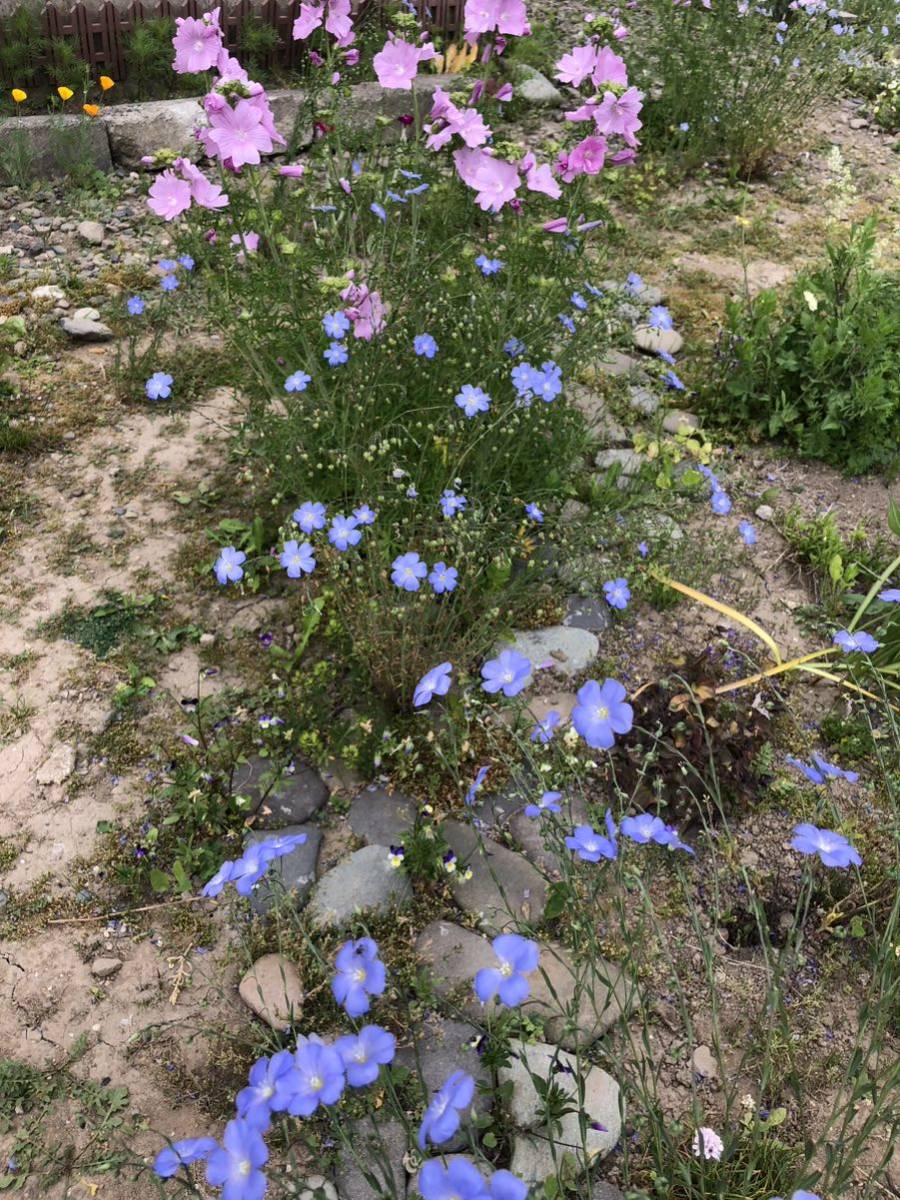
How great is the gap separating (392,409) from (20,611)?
137cm

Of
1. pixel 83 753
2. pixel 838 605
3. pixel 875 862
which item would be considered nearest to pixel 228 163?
pixel 83 753

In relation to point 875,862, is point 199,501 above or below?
above

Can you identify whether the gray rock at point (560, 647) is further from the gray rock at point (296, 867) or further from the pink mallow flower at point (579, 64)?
the pink mallow flower at point (579, 64)

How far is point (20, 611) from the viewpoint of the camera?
3025 mm

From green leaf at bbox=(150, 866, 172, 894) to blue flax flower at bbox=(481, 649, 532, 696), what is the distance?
106 centimetres

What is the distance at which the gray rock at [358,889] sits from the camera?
7.55 ft

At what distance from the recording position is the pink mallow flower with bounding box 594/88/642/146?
2738 millimetres

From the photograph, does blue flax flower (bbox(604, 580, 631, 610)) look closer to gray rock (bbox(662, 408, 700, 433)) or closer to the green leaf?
gray rock (bbox(662, 408, 700, 433))

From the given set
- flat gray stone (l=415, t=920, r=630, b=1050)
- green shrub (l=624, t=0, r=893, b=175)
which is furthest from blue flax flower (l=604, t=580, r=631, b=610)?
green shrub (l=624, t=0, r=893, b=175)

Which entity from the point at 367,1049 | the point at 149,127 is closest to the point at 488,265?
the point at 367,1049

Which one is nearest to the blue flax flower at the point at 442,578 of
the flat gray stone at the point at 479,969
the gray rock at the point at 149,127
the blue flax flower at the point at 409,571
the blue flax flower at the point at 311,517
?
the blue flax flower at the point at 409,571

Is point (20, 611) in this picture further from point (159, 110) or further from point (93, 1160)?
point (159, 110)

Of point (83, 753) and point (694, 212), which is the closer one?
point (83, 753)

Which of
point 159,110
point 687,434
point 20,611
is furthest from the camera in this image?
point 159,110
